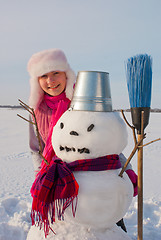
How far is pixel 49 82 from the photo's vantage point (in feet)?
6.17

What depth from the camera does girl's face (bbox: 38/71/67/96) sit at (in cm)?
189

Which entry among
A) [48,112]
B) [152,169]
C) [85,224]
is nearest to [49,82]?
[48,112]

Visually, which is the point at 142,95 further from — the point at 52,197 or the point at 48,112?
the point at 48,112

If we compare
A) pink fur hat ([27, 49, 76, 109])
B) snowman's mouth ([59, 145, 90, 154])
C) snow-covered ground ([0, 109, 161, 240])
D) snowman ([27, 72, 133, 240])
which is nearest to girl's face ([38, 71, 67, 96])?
pink fur hat ([27, 49, 76, 109])

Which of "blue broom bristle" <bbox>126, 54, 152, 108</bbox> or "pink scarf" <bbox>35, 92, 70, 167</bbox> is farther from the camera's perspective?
"pink scarf" <bbox>35, 92, 70, 167</bbox>

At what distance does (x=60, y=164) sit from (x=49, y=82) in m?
0.75

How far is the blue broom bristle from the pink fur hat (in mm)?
606

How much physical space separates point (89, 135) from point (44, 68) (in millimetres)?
783

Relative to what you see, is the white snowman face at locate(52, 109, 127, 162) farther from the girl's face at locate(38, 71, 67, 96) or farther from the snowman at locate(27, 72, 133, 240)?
the girl's face at locate(38, 71, 67, 96)

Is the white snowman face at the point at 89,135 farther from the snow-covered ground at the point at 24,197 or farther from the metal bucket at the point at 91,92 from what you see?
the snow-covered ground at the point at 24,197

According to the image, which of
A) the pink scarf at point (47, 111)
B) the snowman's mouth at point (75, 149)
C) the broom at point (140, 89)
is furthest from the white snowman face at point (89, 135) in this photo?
the pink scarf at point (47, 111)

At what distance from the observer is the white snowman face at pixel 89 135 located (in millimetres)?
1347

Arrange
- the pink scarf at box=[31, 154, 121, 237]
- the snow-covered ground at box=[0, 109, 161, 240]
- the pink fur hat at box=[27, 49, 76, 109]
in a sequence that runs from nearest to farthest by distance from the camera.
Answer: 1. the pink scarf at box=[31, 154, 121, 237]
2. the pink fur hat at box=[27, 49, 76, 109]
3. the snow-covered ground at box=[0, 109, 161, 240]

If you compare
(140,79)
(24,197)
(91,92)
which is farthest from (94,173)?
(24,197)
